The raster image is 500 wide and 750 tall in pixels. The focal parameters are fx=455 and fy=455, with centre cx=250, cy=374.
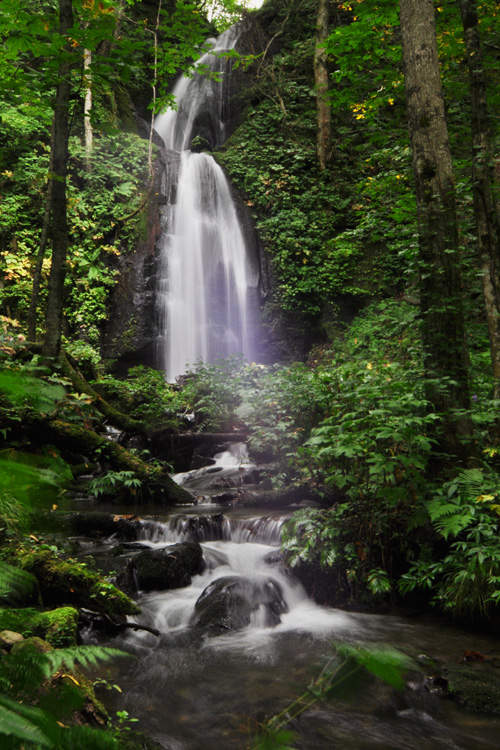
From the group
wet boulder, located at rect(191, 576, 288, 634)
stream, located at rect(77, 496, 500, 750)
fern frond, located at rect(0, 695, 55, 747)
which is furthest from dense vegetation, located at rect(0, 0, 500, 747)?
wet boulder, located at rect(191, 576, 288, 634)

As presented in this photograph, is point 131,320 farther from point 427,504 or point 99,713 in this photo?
point 99,713

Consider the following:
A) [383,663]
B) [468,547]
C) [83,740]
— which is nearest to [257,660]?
[468,547]

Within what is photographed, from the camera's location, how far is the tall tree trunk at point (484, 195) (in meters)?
5.07

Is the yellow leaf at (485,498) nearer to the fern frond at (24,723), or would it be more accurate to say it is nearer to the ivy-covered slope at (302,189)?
the fern frond at (24,723)

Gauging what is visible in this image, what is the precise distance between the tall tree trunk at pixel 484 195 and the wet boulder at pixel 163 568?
4.01 meters

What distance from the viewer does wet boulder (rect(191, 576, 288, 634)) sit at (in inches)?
177

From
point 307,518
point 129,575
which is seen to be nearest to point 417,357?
point 307,518

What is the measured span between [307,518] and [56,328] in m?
3.99

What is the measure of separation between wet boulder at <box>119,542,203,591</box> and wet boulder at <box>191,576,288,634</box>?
48 cm

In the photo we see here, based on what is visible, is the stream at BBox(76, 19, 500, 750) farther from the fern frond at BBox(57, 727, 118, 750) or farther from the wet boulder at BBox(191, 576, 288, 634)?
the fern frond at BBox(57, 727, 118, 750)

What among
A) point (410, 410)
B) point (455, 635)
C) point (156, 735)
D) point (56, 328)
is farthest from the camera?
point (56, 328)

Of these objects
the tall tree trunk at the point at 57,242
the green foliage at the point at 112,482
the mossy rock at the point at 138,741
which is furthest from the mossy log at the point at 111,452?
the mossy rock at the point at 138,741

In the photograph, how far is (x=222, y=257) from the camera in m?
16.0

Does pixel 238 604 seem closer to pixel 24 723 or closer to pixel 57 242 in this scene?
pixel 24 723
